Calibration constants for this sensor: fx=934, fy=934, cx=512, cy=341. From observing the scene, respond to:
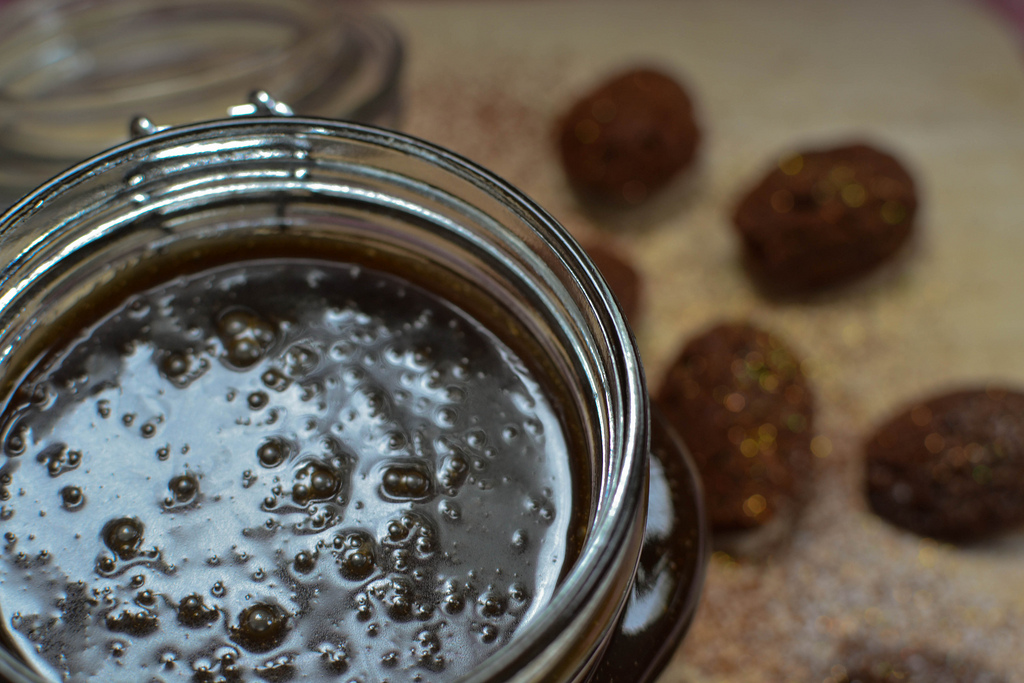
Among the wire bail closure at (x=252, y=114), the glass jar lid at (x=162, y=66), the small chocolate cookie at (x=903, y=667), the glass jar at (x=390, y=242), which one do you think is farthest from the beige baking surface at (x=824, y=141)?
the wire bail closure at (x=252, y=114)

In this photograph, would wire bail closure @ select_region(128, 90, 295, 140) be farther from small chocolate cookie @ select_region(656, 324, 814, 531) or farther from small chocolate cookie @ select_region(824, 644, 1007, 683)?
small chocolate cookie @ select_region(824, 644, 1007, 683)

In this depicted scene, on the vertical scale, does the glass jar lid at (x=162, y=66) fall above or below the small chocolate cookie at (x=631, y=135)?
above

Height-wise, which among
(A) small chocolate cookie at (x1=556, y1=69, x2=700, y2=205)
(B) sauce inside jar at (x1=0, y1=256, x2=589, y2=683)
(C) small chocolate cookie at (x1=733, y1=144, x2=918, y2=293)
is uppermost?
(A) small chocolate cookie at (x1=556, y1=69, x2=700, y2=205)

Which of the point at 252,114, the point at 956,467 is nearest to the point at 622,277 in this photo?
the point at 956,467

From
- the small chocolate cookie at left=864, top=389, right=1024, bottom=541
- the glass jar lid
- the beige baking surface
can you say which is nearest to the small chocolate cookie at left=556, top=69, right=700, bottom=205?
the beige baking surface

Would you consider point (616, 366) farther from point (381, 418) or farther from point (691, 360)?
point (691, 360)

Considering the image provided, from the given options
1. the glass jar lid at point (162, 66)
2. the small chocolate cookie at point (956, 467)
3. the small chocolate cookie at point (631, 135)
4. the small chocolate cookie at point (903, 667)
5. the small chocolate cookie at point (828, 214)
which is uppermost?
the glass jar lid at point (162, 66)

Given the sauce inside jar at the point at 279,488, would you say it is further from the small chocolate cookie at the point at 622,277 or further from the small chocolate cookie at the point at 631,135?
the small chocolate cookie at the point at 631,135

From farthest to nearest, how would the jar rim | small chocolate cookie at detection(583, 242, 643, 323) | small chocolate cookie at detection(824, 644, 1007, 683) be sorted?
small chocolate cookie at detection(583, 242, 643, 323) < small chocolate cookie at detection(824, 644, 1007, 683) < the jar rim
